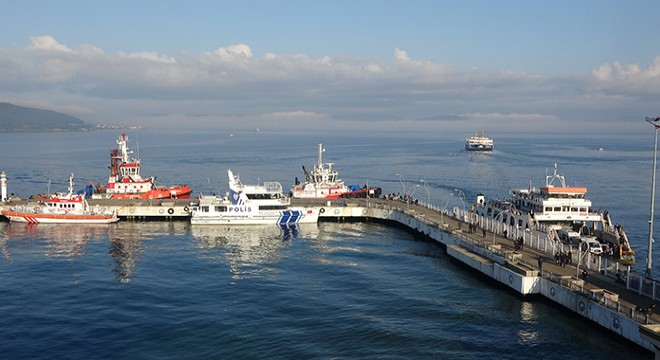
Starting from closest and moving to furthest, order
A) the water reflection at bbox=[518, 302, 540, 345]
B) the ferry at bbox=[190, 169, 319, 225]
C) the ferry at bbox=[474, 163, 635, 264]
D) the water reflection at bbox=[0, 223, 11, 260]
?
the water reflection at bbox=[518, 302, 540, 345] → the ferry at bbox=[474, 163, 635, 264] → the water reflection at bbox=[0, 223, 11, 260] → the ferry at bbox=[190, 169, 319, 225]

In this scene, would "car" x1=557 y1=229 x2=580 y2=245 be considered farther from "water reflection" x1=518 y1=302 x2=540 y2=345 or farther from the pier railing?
"water reflection" x1=518 y1=302 x2=540 y2=345

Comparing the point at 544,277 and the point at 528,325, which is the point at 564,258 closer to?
the point at 544,277

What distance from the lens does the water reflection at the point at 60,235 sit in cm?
7319

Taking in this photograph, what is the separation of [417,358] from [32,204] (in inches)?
3203

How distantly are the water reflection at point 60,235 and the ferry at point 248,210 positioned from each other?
15480 millimetres

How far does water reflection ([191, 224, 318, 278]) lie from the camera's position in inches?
2699

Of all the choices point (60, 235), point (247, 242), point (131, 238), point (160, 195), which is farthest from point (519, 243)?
point (160, 195)

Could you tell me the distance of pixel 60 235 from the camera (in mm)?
83312

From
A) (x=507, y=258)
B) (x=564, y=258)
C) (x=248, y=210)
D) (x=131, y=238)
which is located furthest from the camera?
(x=248, y=210)

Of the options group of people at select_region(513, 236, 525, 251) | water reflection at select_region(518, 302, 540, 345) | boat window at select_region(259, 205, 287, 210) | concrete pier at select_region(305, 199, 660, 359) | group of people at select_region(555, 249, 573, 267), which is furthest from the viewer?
boat window at select_region(259, 205, 287, 210)

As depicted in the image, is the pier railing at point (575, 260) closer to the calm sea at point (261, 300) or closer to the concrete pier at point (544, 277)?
the concrete pier at point (544, 277)

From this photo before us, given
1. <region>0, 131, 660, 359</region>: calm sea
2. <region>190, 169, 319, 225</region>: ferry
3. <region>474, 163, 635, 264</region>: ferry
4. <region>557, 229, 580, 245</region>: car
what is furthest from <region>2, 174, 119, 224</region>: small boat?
<region>557, 229, 580, 245</region>: car

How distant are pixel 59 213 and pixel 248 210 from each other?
99.4ft

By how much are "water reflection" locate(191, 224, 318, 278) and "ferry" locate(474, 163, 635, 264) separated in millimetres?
30369
